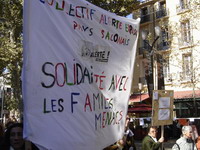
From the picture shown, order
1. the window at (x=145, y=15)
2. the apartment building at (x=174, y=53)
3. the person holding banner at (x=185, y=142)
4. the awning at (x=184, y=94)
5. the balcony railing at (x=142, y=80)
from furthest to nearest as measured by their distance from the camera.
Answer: the window at (x=145, y=15)
the balcony railing at (x=142, y=80)
the awning at (x=184, y=94)
the apartment building at (x=174, y=53)
the person holding banner at (x=185, y=142)

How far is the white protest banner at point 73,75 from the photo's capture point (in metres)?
2.38

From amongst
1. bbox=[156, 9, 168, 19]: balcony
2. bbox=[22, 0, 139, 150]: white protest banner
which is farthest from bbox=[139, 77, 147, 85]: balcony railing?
bbox=[22, 0, 139, 150]: white protest banner

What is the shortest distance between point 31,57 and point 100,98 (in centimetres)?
94

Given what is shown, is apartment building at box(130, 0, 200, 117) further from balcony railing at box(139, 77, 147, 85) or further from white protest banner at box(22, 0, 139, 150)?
white protest banner at box(22, 0, 139, 150)

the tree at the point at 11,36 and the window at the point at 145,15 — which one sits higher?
the window at the point at 145,15

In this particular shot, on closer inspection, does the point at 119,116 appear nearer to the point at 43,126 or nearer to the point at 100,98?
the point at 100,98

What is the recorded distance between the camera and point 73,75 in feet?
8.98

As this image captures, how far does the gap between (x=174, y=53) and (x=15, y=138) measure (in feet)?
69.6

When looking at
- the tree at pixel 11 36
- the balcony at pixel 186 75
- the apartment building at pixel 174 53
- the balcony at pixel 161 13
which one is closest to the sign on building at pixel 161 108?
the apartment building at pixel 174 53

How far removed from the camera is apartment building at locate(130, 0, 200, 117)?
59.6 ft

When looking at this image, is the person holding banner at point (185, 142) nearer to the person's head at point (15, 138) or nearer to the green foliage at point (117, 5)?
the person's head at point (15, 138)

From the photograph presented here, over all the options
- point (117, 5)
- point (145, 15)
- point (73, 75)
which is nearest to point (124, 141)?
point (73, 75)

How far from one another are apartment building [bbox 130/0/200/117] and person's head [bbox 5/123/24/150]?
14.0 metres

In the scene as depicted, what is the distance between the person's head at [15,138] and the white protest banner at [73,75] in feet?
2.28
